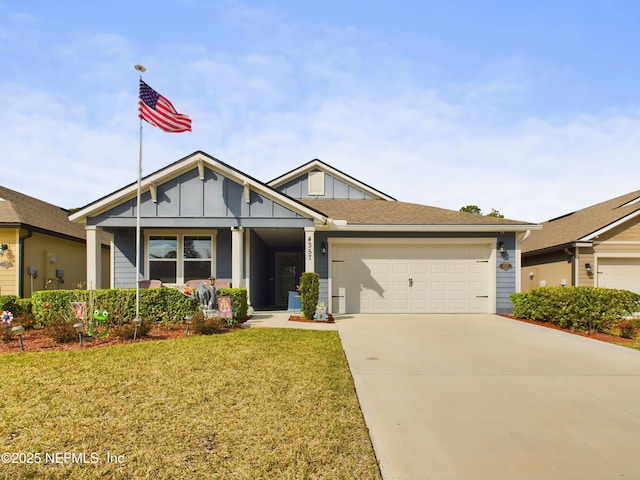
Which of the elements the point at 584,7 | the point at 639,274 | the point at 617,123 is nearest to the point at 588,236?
the point at 639,274

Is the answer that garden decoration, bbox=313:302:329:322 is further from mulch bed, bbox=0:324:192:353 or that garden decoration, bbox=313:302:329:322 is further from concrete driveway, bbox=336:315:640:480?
mulch bed, bbox=0:324:192:353

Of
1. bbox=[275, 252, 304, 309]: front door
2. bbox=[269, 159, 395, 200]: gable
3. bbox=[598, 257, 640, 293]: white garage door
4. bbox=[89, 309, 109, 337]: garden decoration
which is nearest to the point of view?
bbox=[89, 309, 109, 337]: garden decoration

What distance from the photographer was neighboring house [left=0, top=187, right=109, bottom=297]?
1207cm

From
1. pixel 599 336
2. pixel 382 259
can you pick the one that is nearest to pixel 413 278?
pixel 382 259

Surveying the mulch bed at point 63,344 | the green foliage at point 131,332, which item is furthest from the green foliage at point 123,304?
the green foliage at point 131,332

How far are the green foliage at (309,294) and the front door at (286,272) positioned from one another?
7.11 metres

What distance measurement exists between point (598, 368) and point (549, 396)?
203 centimetres

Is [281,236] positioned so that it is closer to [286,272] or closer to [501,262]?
[286,272]

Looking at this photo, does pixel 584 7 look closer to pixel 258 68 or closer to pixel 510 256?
pixel 510 256

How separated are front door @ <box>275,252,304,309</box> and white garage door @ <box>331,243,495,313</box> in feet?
17.8

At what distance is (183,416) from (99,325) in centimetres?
580

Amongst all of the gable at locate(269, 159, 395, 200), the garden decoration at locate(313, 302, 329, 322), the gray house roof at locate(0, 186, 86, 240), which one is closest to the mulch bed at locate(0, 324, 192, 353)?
the garden decoration at locate(313, 302, 329, 322)

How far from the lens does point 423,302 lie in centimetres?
1273

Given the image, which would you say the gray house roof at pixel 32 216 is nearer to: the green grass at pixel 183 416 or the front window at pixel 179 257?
Answer: the front window at pixel 179 257
